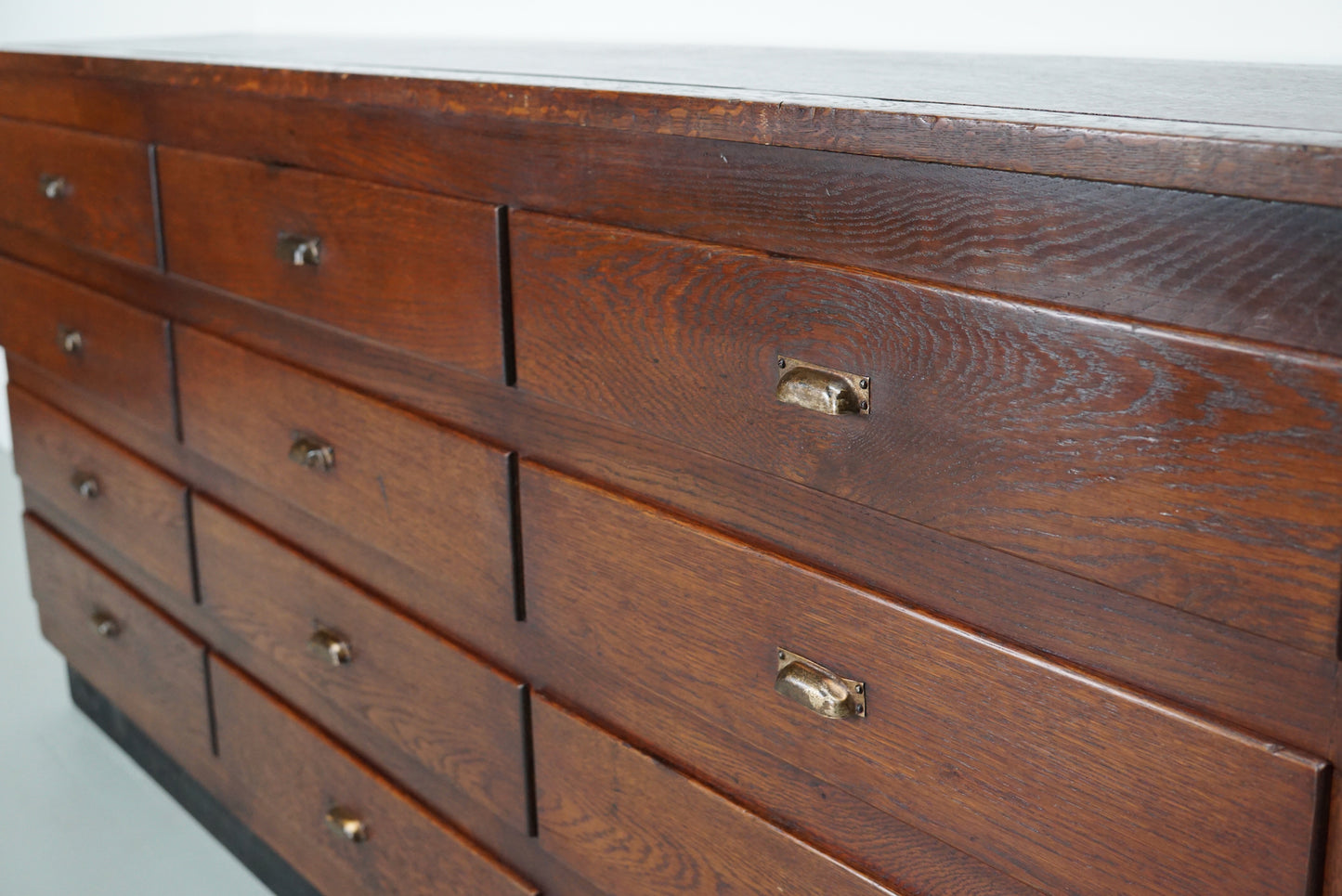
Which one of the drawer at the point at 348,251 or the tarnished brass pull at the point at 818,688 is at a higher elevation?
the drawer at the point at 348,251

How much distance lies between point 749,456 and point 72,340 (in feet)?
3.84

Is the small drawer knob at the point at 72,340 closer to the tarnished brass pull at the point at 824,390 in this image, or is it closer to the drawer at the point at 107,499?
the drawer at the point at 107,499

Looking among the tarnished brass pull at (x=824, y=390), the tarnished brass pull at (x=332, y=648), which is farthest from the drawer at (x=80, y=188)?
the tarnished brass pull at (x=824, y=390)

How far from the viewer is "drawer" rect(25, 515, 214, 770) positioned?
5.36 feet

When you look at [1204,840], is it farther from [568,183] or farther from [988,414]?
[568,183]

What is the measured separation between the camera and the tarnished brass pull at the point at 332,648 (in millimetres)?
1278

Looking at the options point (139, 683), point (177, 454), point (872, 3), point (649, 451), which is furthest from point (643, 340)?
point (139, 683)

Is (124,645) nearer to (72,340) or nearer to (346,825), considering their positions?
(72,340)

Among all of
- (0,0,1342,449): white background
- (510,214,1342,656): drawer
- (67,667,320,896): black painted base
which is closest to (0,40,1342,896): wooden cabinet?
(510,214,1342,656): drawer

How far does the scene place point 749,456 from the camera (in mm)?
819

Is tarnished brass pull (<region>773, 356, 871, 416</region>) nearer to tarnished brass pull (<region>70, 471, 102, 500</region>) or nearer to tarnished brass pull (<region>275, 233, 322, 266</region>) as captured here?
tarnished brass pull (<region>275, 233, 322, 266</region>)

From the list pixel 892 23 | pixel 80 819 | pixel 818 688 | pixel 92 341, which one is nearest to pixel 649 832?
pixel 818 688

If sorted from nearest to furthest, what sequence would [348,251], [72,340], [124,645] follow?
[348,251]
[72,340]
[124,645]

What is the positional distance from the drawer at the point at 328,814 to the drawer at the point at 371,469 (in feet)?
0.75
